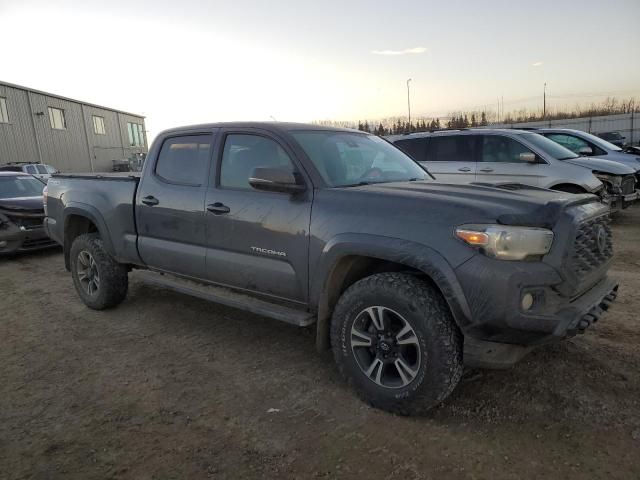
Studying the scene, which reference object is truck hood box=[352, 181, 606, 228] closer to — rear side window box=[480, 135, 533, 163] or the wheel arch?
the wheel arch

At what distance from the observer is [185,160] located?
4.34 metres

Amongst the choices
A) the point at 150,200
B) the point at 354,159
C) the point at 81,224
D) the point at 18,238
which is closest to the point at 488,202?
the point at 354,159

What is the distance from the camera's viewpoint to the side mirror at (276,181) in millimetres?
3262

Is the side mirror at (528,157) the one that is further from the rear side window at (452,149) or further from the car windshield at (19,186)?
the car windshield at (19,186)

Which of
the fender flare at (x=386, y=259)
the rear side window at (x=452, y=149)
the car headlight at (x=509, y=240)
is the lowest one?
the fender flare at (x=386, y=259)

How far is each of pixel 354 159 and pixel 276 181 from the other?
0.87m

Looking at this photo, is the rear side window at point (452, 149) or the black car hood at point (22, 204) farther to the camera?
the rear side window at point (452, 149)

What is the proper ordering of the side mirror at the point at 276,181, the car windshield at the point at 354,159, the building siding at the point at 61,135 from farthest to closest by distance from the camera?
the building siding at the point at 61,135
the car windshield at the point at 354,159
the side mirror at the point at 276,181

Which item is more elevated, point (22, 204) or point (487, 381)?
point (22, 204)

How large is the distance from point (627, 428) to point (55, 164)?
34.2 meters

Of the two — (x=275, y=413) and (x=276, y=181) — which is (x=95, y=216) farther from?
(x=275, y=413)

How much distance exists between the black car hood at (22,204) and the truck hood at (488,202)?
7412mm

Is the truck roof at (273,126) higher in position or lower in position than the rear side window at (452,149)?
higher

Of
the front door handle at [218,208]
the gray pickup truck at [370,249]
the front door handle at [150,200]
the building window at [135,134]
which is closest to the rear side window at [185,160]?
the gray pickup truck at [370,249]
